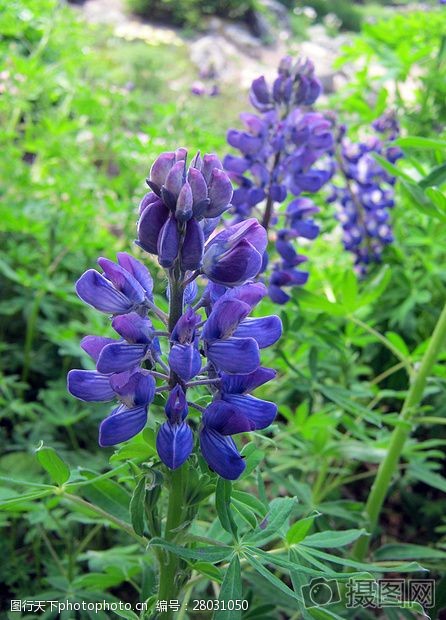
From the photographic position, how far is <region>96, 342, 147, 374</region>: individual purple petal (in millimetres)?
1130

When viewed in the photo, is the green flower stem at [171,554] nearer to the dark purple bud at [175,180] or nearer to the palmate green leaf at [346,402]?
the dark purple bud at [175,180]

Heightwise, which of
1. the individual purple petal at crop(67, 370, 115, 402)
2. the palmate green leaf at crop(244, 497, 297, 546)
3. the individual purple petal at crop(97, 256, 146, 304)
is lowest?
the palmate green leaf at crop(244, 497, 297, 546)

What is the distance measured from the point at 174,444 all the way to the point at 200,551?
23 centimetres

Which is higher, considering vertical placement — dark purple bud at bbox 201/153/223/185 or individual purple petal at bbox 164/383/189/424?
dark purple bud at bbox 201/153/223/185

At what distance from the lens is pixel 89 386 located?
120 centimetres

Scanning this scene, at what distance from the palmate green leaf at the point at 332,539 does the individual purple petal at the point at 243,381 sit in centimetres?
39

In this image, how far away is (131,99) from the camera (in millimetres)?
3873

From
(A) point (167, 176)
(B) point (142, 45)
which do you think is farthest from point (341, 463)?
(B) point (142, 45)

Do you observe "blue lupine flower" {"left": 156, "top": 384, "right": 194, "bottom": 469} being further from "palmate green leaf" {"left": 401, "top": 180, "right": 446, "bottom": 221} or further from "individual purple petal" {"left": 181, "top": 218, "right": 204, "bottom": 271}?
"palmate green leaf" {"left": 401, "top": 180, "right": 446, "bottom": 221}

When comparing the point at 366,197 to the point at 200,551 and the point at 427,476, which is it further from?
the point at 200,551

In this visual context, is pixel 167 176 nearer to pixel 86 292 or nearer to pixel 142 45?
pixel 86 292

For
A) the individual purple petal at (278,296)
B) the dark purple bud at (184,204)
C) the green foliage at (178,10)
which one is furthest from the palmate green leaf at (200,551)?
the green foliage at (178,10)

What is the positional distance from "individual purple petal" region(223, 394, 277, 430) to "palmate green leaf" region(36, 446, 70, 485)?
36 cm

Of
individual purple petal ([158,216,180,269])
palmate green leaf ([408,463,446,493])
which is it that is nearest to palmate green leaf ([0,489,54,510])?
individual purple petal ([158,216,180,269])
